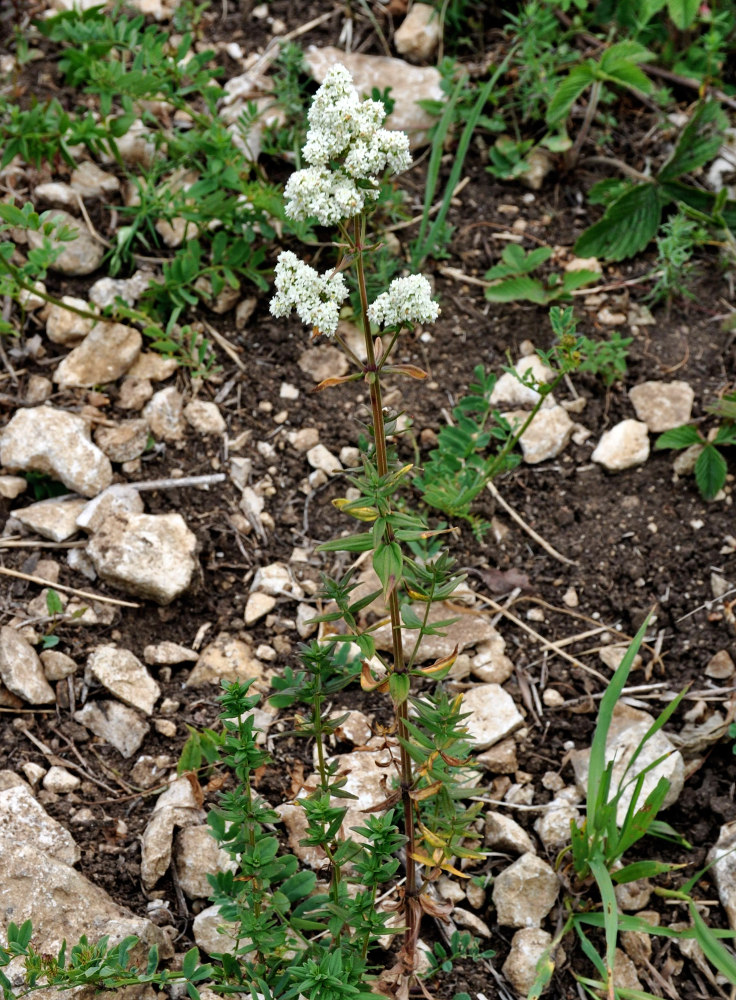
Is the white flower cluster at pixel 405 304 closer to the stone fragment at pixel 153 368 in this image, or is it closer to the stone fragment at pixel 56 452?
the stone fragment at pixel 56 452

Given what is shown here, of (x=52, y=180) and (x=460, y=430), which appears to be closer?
(x=460, y=430)

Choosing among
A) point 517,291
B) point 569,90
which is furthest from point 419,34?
point 517,291

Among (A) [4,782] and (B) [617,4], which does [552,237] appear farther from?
(A) [4,782]

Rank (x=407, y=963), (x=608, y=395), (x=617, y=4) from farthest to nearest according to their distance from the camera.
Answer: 1. (x=617, y=4)
2. (x=608, y=395)
3. (x=407, y=963)

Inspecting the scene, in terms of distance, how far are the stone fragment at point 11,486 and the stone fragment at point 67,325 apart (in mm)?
551

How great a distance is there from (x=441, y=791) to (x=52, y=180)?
2.73 metres

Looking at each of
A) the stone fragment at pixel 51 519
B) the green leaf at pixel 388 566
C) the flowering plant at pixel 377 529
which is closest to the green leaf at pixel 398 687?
the flowering plant at pixel 377 529

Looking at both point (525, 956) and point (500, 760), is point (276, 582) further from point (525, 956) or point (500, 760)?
point (525, 956)

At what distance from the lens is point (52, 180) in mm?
3717

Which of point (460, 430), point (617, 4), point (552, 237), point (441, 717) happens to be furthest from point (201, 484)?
point (617, 4)

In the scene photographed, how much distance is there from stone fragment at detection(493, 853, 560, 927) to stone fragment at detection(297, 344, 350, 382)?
1.69 m

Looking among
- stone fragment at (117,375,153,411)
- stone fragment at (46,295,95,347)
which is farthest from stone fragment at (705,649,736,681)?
stone fragment at (46,295,95,347)

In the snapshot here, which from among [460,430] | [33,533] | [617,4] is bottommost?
[33,533]

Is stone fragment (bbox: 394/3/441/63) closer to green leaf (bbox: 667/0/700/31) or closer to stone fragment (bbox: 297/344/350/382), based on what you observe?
green leaf (bbox: 667/0/700/31)
